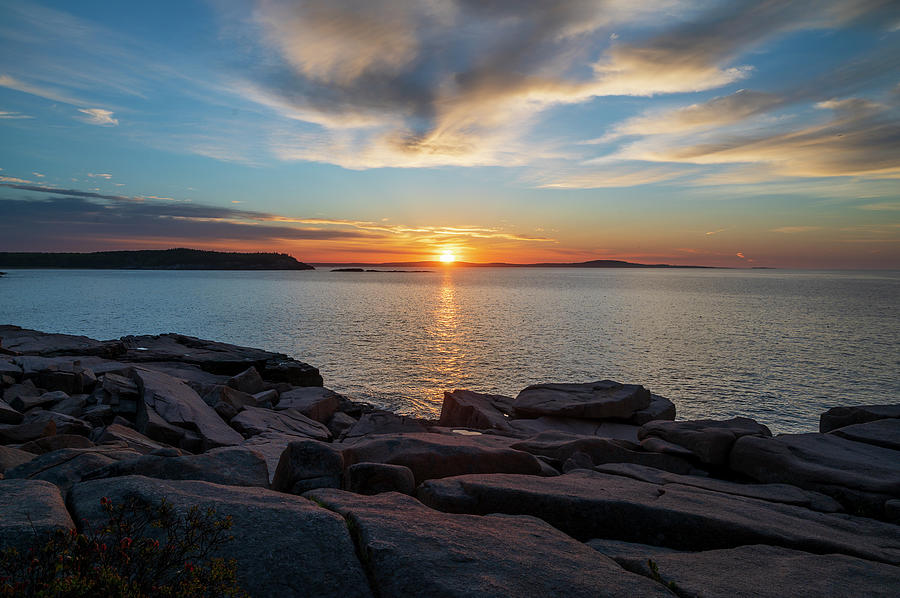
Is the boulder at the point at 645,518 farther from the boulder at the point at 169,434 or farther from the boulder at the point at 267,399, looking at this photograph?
the boulder at the point at 267,399

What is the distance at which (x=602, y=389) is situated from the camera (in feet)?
78.6

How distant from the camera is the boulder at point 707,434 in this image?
13.3 metres

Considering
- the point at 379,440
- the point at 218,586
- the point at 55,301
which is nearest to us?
the point at 218,586

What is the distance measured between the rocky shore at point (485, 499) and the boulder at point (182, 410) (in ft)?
0.24

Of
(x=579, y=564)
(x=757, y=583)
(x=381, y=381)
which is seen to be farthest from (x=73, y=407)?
(x=381, y=381)

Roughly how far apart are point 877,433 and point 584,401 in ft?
34.2

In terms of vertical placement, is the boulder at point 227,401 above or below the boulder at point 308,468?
below

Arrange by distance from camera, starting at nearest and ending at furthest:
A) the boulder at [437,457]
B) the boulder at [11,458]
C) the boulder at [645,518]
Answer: the boulder at [645,518] < the boulder at [11,458] < the boulder at [437,457]

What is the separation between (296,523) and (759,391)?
35.2m

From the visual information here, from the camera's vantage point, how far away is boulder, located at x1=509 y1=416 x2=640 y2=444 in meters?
20.8

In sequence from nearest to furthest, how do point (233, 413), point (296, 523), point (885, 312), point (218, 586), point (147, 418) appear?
point (218, 586), point (296, 523), point (147, 418), point (233, 413), point (885, 312)

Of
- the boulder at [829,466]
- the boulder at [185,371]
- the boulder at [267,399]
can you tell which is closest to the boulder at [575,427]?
the boulder at [829,466]

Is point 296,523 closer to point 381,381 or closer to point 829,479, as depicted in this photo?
point 829,479

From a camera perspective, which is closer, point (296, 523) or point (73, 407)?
point (296, 523)
